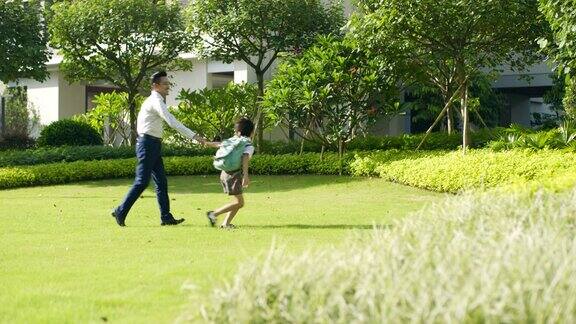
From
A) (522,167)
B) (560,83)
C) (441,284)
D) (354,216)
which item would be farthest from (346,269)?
(560,83)

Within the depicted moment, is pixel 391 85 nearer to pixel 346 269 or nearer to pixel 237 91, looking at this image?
pixel 237 91

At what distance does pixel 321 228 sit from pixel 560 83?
1649 cm

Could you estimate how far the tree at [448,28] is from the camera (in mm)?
15859

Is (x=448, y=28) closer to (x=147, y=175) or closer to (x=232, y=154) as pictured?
(x=232, y=154)

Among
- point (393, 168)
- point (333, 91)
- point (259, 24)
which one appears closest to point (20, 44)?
point (259, 24)

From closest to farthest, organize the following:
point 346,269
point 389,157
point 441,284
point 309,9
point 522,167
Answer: point 441,284 < point 346,269 < point 522,167 < point 389,157 < point 309,9

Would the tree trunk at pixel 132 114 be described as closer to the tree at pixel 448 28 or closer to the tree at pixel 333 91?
the tree at pixel 333 91

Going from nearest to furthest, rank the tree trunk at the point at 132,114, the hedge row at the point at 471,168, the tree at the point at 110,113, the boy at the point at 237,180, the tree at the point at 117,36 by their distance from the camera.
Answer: the boy at the point at 237,180
the hedge row at the point at 471,168
the tree at the point at 117,36
the tree trunk at the point at 132,114
the tree at the point at 110,113

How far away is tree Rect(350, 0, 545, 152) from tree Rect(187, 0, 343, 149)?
2.60m

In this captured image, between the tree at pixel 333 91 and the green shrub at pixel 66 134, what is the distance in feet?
25.4

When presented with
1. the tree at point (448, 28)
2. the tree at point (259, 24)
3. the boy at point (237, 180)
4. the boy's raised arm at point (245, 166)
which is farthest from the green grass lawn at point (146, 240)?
the tree at point (259, 24)

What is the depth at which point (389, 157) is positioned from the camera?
1880 cm

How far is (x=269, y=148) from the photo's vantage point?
22.0 m

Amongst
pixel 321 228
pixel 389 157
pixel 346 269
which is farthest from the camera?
pixel 389 157
